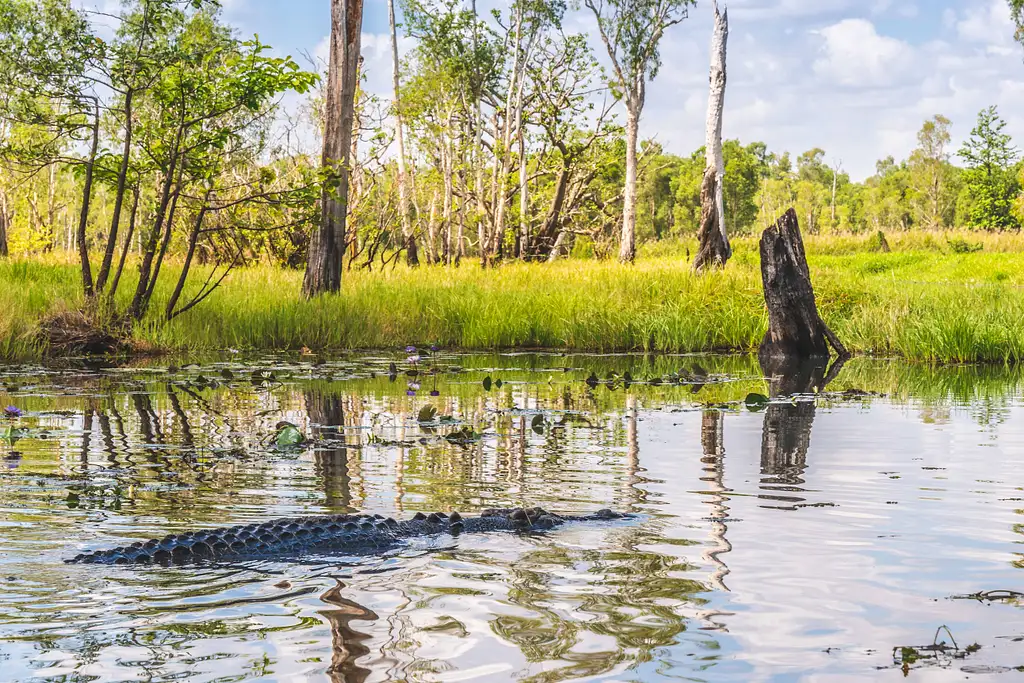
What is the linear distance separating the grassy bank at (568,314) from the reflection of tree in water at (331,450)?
5.07m

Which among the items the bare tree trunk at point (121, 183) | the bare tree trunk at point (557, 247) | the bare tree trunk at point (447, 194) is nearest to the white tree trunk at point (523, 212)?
the bare tree trunk at point (557, 247)

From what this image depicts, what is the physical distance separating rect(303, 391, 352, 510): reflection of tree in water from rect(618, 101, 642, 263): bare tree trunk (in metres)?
22.2

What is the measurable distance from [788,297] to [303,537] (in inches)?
417

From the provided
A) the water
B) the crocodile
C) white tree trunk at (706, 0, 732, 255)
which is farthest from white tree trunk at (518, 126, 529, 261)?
the crocodile

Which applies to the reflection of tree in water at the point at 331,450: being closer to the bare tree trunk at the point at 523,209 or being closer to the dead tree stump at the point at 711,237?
the dead tree stump at the point at 711,237

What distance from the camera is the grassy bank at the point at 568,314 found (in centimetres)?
1360

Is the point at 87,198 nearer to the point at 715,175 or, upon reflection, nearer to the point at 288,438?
the point at 288,438

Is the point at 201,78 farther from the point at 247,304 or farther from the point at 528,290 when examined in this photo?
the point at 528,290

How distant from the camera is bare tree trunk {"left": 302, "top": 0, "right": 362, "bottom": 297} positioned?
1673 cm

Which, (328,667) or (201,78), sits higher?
(201,78)

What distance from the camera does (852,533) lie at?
→ 13.6 feet

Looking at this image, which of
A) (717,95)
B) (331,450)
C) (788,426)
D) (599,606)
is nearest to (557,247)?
(717,95)

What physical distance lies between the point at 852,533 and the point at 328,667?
7.68 feet

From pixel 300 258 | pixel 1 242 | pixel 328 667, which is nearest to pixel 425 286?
pixel 300 258
